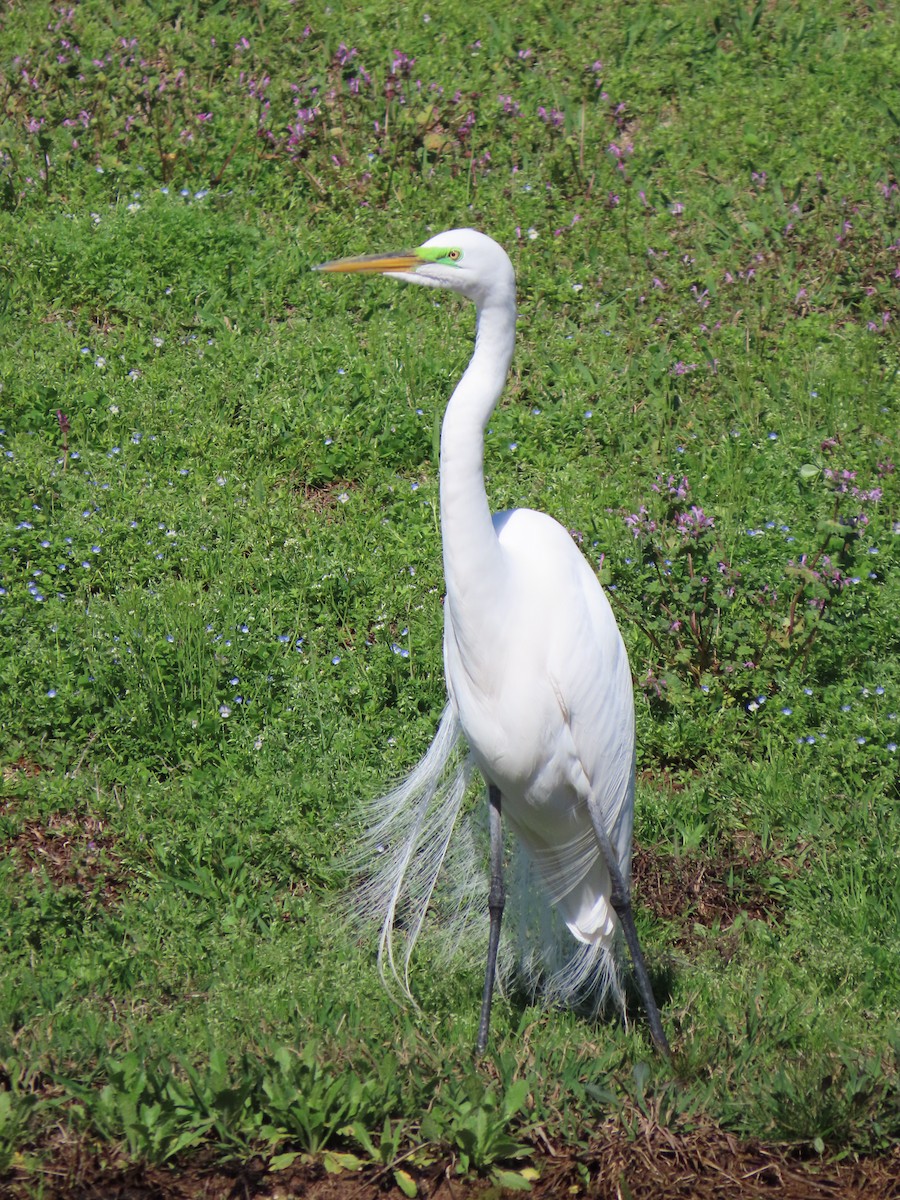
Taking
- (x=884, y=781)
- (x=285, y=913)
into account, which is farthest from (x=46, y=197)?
(x=884, y=781)

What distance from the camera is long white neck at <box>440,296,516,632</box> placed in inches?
107

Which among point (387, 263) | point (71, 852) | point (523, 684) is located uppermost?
point (387, 263)

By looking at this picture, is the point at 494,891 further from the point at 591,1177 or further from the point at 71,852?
the point at 71,852

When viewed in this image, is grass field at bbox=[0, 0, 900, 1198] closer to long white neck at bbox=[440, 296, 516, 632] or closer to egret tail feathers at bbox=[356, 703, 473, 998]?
egret tail feathers at bbox=[356, 703, 473, 998]

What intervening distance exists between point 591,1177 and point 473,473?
57.3 inches

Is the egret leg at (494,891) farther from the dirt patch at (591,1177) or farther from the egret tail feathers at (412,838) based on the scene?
the dirt patch at (591,1177)

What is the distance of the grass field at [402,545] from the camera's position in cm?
276

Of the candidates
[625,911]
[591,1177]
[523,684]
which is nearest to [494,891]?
[625,911]

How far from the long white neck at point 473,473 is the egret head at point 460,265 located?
0.03 m

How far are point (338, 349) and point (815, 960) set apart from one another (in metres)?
2.97

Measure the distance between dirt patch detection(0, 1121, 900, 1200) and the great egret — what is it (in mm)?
334

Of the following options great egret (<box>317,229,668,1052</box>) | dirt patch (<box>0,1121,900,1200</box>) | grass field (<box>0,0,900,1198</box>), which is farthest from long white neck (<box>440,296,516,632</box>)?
dirt patch (<box>0,1121,900,1200</box>)

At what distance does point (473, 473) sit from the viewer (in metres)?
2.72

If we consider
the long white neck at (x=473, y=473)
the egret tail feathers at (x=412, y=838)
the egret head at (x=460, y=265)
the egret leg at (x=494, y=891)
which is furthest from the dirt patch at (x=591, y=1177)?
the egret head at (x=460, y=265)
